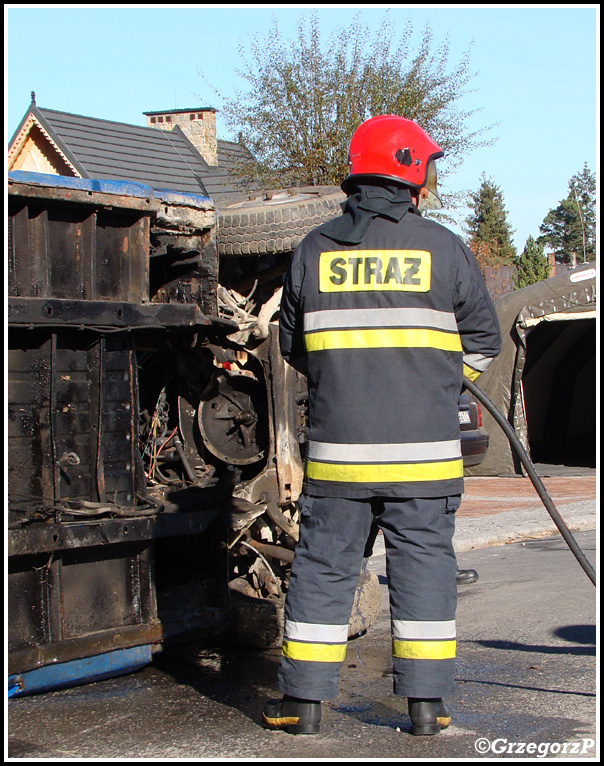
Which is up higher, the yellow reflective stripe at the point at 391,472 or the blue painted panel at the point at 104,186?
the blue painted panel at the point at 104,186

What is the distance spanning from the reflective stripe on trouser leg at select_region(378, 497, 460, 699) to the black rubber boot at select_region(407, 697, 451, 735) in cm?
5

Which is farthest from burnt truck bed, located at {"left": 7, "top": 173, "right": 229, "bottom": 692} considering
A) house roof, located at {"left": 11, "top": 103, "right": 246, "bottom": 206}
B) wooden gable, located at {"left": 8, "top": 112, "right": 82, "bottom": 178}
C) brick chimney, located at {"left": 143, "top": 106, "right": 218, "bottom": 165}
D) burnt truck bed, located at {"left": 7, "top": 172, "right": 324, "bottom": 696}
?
brick chimney, located at {"left": 143, "top": 106, "right": 218, "bottom": 165}

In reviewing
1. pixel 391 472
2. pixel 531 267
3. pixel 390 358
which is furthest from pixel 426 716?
pixel 531 267

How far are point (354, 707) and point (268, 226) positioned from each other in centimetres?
221

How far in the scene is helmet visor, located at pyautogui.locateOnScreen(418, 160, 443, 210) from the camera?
3.30 meters

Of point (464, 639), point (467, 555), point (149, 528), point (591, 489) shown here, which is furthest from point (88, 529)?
point (591, 489)

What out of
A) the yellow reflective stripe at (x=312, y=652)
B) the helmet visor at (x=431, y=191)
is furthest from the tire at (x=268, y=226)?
the yellow reflective stripe at (x=312, y=652)

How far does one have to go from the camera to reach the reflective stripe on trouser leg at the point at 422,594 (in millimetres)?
2879

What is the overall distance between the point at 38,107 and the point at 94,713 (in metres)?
20.6

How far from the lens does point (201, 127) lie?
1011 inches

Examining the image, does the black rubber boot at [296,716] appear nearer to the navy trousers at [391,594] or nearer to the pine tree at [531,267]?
the navy trousers at [391,594]

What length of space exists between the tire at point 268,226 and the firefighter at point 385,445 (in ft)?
4.18

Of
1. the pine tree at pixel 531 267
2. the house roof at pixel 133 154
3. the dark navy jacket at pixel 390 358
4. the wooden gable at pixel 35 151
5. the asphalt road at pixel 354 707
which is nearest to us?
the asphalt road at pixel 354 707

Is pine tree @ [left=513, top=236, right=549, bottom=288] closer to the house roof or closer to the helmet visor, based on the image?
the house roof
